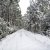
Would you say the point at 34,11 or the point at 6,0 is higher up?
the point at 6,0

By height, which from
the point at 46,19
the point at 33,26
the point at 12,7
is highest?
the point at 12,7

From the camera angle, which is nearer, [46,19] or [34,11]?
[46,19]

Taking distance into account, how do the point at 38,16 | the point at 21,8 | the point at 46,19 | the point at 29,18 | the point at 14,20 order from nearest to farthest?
the point at 46,19, the point at 38,16, the point at 29,18, the point at 14,20, the point at 21,8

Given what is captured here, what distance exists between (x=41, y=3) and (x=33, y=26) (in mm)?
6671

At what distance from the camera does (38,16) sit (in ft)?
88.0

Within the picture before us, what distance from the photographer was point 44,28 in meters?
22.8

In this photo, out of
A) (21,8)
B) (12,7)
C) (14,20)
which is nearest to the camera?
(12,7)

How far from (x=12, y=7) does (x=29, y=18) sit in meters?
6.63

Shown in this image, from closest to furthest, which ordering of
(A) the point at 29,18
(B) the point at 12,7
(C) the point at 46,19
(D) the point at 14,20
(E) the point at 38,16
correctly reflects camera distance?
(C) the point at 46,19, (E) the point at 38,16, (A) the point at 29,18, (B) the point at 12,7, (D) the point at 14,20

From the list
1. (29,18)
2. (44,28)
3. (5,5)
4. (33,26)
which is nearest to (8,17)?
(5,5)

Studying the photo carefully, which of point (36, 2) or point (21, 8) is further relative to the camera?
point (21, 8)

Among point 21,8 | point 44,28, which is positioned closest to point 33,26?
point 44,28

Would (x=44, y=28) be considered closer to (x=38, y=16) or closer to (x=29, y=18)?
(x=38, y=16)

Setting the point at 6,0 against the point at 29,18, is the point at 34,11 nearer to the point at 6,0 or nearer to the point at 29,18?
the point at 29,18
